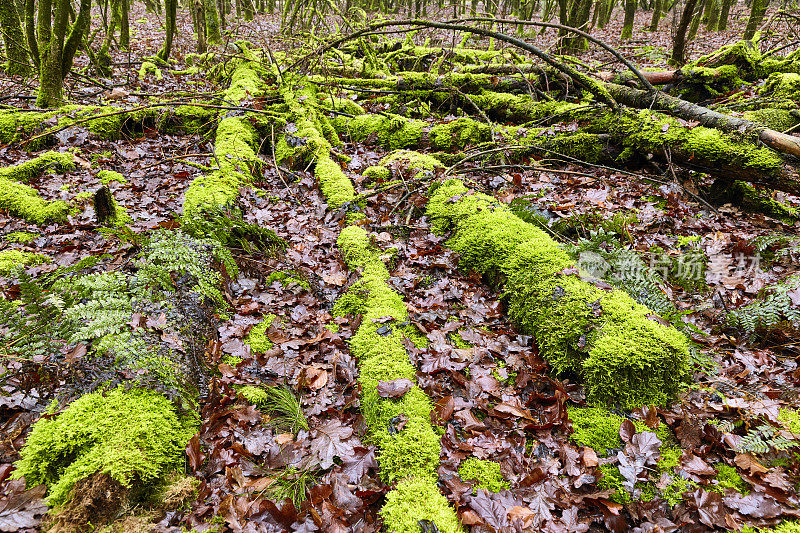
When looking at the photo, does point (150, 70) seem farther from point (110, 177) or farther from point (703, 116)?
point (703, 116)

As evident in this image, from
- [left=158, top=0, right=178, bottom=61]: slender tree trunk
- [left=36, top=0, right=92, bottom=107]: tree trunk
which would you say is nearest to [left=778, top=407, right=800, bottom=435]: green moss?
[left=36, top=0, right=92, bottom=107]: tree trunk

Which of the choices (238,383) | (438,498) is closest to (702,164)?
(438,498)

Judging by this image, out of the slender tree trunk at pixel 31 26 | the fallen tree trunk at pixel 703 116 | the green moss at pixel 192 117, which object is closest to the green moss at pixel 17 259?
the green moss at pixel 192 117

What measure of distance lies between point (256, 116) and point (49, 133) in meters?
3.11

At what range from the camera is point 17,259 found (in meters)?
3.67

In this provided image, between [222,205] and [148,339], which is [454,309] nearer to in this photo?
[148,339]

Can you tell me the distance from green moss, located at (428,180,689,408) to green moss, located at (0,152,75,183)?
587cm

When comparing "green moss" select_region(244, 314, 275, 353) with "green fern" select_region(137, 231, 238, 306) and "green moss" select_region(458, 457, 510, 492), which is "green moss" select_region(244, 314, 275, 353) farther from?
"green moss" select_region(458, 457, 510, 492)

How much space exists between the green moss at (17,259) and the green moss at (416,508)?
3.97 metres

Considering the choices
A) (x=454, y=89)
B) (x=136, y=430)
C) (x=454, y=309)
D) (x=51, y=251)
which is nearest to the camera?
(x=136, y=430)

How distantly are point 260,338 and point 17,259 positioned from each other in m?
2.66

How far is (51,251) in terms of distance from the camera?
398 cm

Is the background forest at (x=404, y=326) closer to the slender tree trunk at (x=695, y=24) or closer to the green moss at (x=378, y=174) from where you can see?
the green moss at (x=378, y=174)

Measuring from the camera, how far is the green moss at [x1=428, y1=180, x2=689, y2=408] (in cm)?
253
